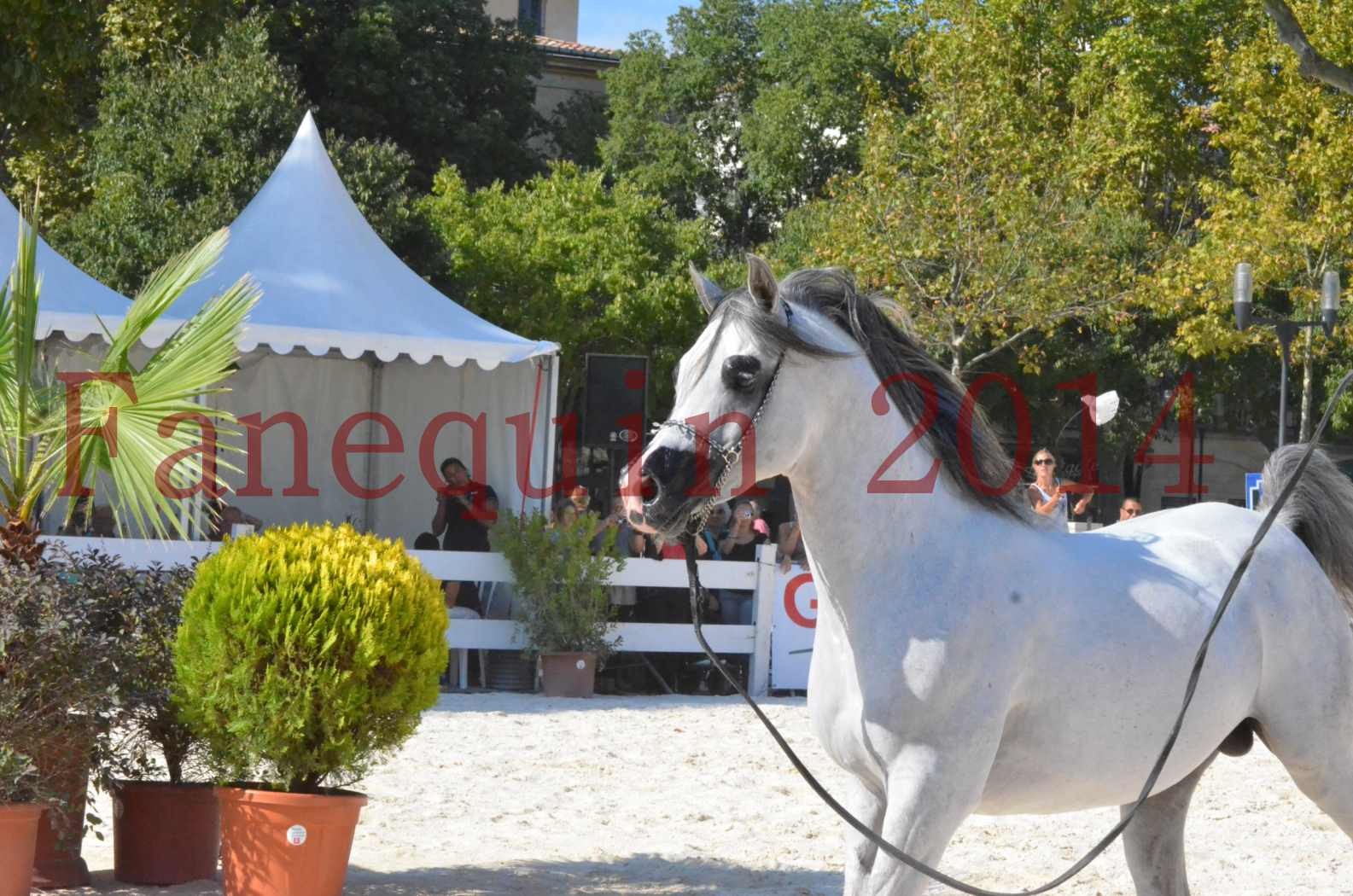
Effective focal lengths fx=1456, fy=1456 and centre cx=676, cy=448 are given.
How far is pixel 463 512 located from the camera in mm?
12414

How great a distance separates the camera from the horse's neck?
3.29 m

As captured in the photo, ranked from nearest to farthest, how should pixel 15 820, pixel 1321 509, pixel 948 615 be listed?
pixel 948 615 < pixel 1321 509 < pixel 15 820

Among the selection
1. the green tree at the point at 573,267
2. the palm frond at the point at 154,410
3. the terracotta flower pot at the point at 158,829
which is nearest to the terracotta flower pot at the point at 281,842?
the terracotta flower pot at the point at 158,829

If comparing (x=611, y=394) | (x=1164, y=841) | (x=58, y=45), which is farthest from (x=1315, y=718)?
(x=611, y=394)

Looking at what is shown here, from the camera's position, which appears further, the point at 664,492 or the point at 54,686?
the point at 54,686

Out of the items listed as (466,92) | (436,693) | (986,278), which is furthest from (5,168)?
(436,693)

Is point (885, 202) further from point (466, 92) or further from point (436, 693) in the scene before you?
point (436, 693)

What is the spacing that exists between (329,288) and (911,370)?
9199 mm

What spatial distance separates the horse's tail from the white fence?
24.7 ft

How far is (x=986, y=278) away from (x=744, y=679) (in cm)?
933

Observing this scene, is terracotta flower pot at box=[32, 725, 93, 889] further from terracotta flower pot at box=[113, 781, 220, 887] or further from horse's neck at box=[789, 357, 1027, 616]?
horse's neck at box=[789, 357, 1027, 616]

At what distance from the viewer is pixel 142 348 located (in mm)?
11789

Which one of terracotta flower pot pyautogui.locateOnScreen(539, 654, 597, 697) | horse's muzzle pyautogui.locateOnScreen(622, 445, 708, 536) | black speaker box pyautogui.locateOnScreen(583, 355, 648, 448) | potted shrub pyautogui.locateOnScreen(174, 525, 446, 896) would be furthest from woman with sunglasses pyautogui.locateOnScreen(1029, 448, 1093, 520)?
horse's muzzle pyautogui.locateOnScreen(622, 445, 708, 536)

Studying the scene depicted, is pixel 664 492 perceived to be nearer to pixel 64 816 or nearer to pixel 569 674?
pixel 64 816
